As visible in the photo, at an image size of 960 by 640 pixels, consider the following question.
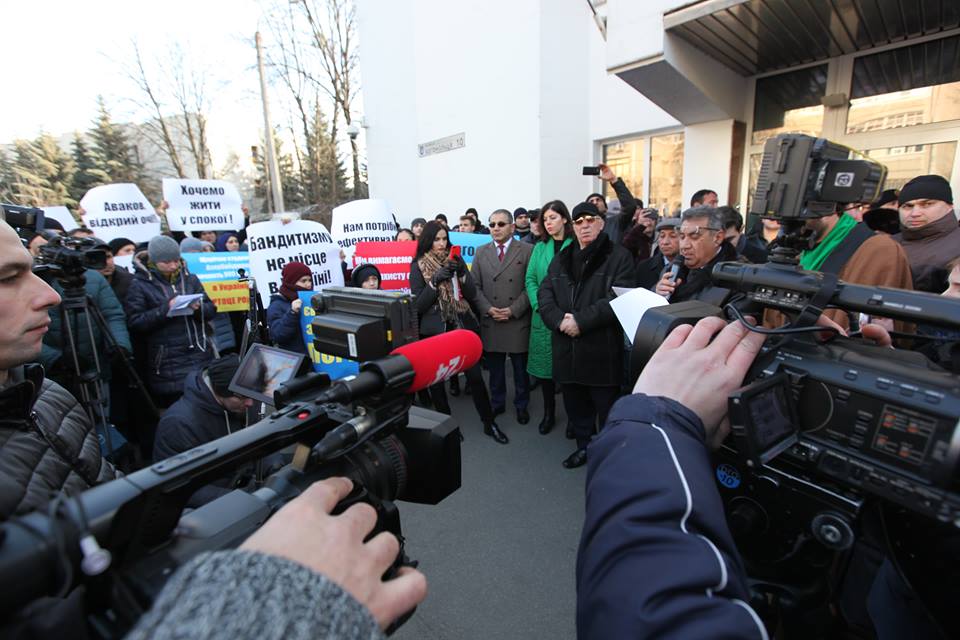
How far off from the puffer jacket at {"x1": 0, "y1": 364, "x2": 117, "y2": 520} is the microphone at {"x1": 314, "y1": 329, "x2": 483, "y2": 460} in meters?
0.66

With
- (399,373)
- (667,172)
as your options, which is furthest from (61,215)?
(667,172)

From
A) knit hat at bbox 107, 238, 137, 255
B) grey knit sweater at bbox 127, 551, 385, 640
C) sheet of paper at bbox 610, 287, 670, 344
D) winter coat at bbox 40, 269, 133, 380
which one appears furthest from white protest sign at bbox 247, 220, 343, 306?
grey knit sweater at bbox 127, 551, 385, 640

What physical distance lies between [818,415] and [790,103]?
26.1ft

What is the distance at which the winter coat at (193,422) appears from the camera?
238cm

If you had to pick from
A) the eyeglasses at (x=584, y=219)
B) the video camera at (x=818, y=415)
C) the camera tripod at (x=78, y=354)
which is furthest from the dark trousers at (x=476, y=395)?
the video camera at (x=818, y=415)

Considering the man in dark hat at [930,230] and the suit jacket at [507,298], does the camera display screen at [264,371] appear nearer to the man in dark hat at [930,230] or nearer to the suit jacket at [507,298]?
the suit jacket at [507,298]

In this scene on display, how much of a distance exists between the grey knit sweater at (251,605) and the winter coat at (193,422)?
2.15 metres

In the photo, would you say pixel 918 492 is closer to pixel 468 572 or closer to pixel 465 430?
pixel 468 572

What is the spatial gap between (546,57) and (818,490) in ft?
32.3

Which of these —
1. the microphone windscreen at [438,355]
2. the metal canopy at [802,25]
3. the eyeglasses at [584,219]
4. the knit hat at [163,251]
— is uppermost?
the metal canopy at [802,25]

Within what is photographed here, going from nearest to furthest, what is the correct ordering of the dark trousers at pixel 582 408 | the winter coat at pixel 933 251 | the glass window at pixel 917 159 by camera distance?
the winter coat at pixel 933 251, the dark trousers at pixel 582 408, the glass window at pixel 917 159

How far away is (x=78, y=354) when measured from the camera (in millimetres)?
3391

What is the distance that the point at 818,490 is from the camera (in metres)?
1.00

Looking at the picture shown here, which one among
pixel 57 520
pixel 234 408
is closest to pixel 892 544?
pixel 57 520
